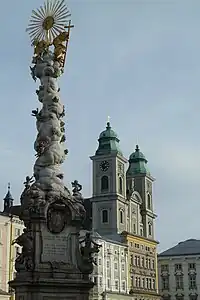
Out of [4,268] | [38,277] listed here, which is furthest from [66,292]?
[4,268]

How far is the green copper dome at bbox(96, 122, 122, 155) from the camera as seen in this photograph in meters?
80.8

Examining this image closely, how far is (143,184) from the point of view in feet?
289

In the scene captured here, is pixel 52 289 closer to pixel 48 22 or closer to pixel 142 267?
pixel 48 22

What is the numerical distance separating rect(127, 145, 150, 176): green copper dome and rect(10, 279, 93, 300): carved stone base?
6785 centimetres

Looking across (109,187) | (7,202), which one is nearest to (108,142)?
(109,187)

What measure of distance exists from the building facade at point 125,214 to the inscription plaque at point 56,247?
164ft

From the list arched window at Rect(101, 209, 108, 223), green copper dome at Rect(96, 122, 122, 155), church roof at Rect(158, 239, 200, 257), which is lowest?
church roof at Rect(158, 239, 200, 257)

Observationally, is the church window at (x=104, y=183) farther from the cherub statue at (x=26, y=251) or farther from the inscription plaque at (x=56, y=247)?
the cherub statue at (x=26, y=251)

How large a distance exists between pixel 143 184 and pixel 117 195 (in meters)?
11.1

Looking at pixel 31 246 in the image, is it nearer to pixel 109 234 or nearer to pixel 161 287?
pixel 109 234

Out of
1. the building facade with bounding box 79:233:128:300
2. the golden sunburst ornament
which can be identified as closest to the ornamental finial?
the golden sunburst ornament

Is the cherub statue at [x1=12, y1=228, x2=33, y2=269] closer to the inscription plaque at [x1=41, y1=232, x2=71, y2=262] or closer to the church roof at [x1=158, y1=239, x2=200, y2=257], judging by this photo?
the inscription plaque at [x1=41, y1=232, x2=71, y2=262]

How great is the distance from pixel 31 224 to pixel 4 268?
3327 centimetres

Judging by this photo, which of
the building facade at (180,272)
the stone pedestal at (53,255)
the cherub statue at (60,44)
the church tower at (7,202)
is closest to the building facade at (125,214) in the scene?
the building facade at (180,272)
